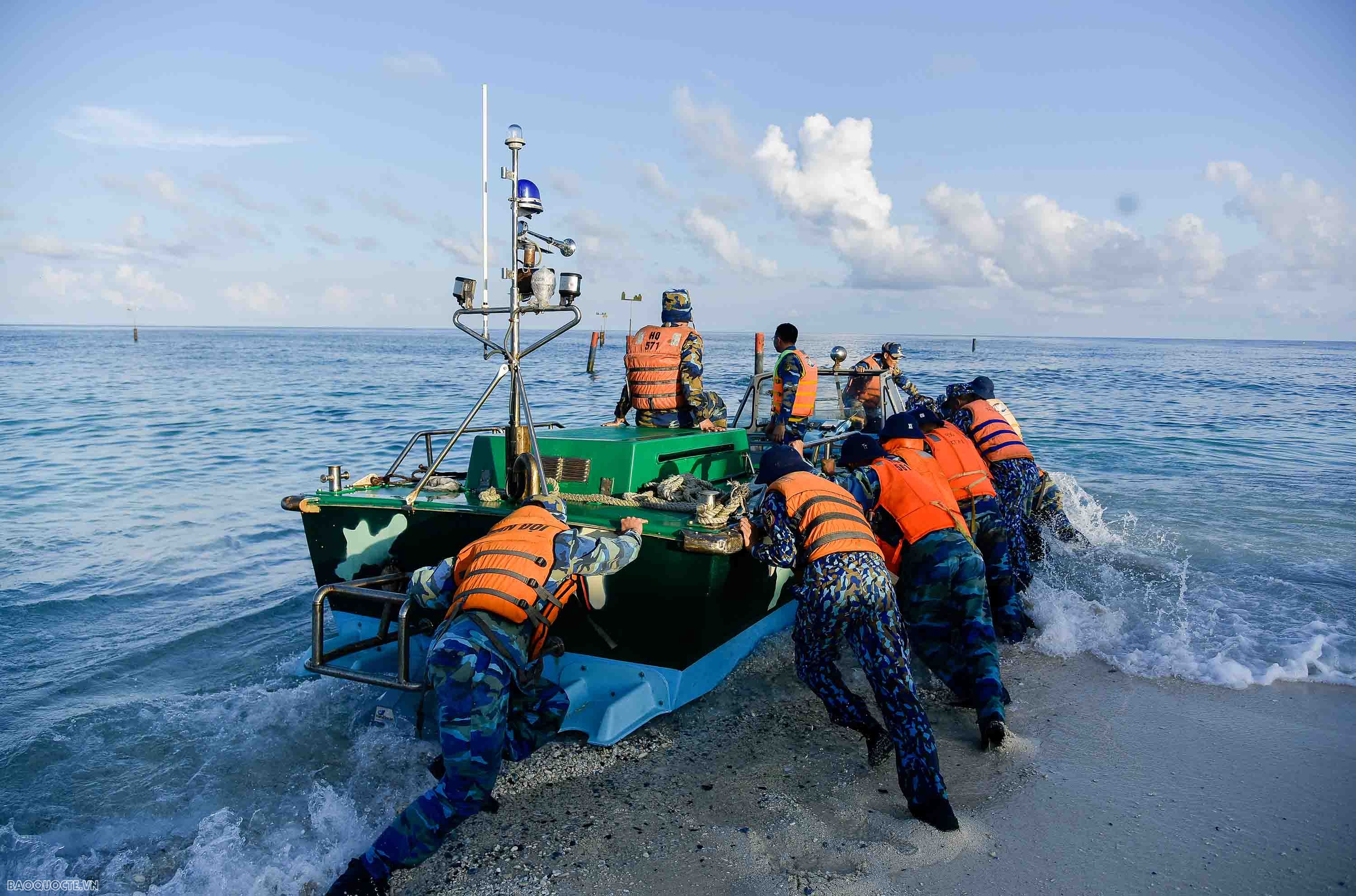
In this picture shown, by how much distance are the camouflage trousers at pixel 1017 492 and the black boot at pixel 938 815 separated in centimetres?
315

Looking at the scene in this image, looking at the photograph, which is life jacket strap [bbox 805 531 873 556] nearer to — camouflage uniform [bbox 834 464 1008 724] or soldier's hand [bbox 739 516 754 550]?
soldier's hand [bbox 739 516 754 550]

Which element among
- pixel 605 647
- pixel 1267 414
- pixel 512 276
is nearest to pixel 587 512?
pixel 605 647

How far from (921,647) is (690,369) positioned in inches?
98.7

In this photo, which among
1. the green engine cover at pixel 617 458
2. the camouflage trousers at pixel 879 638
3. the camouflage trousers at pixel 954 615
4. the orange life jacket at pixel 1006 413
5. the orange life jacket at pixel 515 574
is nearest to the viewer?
the orange life jacket at pixel 515 574

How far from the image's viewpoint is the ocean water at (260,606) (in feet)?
13.5

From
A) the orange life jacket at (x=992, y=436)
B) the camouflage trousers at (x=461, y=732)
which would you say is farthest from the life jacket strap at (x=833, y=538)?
the orange life jacket at (x=992, y=436)

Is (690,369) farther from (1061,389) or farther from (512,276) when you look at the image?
(1061,389)

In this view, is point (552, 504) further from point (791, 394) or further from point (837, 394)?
point (837, 394)

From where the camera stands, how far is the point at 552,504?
4.16 metres

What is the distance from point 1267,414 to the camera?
2195 cm

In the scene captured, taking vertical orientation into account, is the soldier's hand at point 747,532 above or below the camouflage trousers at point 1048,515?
above

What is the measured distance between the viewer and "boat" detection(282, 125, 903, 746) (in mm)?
4301

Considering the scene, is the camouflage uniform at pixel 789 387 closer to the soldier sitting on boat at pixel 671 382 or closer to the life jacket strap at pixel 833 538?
the soldier sitting on boat at pixel 671 382

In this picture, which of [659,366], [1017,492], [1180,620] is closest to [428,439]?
[659,366]
